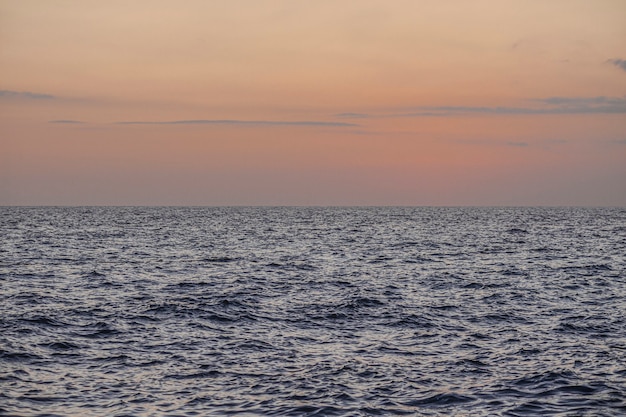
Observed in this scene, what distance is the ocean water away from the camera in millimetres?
18594

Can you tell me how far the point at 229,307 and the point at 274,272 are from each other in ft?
54.9

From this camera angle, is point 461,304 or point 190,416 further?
point 461,304

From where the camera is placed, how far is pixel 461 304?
35281mm

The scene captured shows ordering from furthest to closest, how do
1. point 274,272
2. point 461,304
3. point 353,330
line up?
point 274,272
point 461,304
point 353,330

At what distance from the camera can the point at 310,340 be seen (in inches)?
1036

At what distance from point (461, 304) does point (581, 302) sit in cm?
674

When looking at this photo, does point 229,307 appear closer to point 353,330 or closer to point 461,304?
point 353,330

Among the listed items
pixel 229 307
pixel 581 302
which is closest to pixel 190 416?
pixel 229 307

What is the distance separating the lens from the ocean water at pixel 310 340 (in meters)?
18.6

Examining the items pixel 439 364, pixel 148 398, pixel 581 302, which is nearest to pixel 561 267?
pixel 581 302

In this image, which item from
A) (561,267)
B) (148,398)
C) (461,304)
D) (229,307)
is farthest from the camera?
(561,267)

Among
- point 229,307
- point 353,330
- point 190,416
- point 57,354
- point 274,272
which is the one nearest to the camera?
point 190,416

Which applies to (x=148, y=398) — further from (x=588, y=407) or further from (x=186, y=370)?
(x=588, y=407)

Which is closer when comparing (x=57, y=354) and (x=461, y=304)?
(x=57, y=354)
